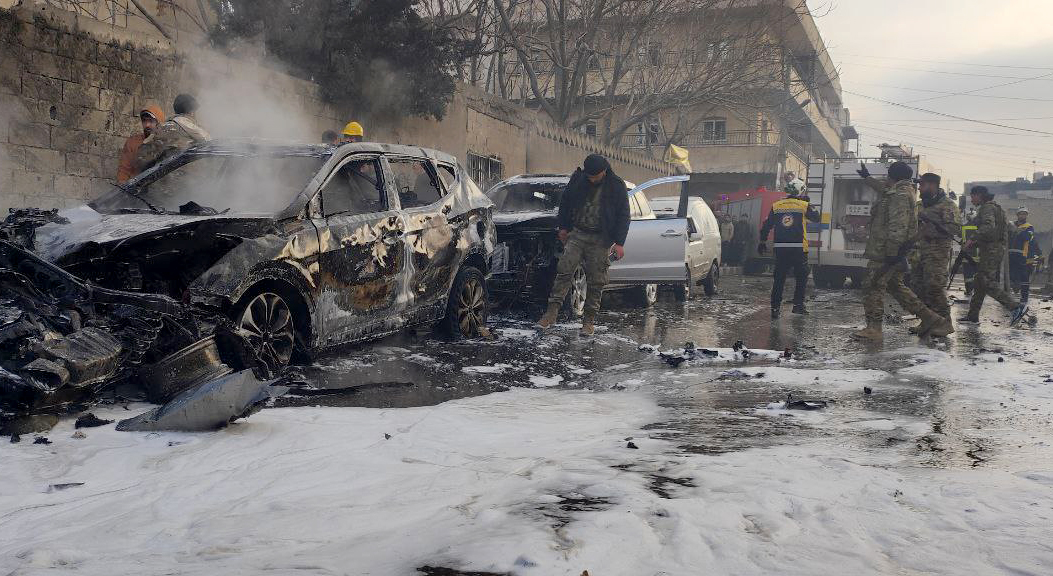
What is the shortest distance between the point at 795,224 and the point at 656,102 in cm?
1883

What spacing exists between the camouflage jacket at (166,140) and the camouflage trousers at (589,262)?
3.89 m

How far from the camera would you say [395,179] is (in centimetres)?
753

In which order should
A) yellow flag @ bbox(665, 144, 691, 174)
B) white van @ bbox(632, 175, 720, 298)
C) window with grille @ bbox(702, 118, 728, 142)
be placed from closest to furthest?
1. white van @ bbox(632, 175, 720, 298)
2. yellow flag @ bbox(665, 144, 691, 174)
3. window with grille @ bbox(702, 118, 728, 142)

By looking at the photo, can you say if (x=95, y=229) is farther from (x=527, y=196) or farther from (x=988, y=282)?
(x=988, y=282)

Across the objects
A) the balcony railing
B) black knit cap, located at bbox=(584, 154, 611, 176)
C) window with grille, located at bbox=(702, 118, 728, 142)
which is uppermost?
window with grille, located at bbox=(702, 118, 728, 142)

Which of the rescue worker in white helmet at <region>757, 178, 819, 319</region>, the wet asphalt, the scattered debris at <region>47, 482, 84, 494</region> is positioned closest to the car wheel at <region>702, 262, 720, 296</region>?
the rescue worker in white helmet at <region>757, 178, 819, 319</region>

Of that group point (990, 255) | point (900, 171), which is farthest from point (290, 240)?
point (990, 255)

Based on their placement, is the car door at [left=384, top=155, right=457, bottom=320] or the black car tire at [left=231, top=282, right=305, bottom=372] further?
the car door at [left=384, top=155, right=457, bottom=320]

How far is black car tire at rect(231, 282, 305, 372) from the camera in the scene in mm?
5809

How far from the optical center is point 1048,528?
348 centimetres

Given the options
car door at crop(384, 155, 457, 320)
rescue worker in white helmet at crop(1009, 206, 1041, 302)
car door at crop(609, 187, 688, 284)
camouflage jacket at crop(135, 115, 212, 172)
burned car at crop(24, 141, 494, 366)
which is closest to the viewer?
burned car at crop(24, 141, 494, 366)

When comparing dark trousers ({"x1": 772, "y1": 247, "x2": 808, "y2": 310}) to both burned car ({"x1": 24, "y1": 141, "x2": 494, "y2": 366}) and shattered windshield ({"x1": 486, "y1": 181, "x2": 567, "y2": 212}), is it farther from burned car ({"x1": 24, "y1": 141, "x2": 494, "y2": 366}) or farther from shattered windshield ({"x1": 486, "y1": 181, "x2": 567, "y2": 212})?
burned car ({"x1": 24, "y1": 141, "x2": 494, "y2": 366})

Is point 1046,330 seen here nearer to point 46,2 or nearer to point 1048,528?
point 1048,528

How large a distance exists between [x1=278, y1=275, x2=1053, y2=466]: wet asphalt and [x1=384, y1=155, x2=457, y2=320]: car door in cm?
51
